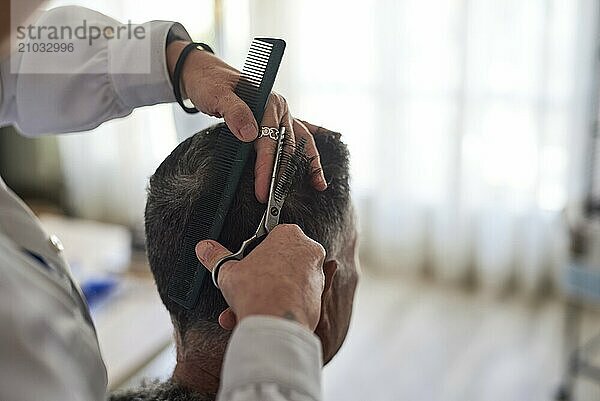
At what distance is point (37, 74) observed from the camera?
646 mm

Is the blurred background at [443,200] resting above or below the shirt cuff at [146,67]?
below

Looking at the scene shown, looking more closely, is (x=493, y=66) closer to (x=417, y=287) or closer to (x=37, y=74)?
(x=417, y=287)

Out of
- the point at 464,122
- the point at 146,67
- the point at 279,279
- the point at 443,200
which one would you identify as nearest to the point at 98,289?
the point at 443,200

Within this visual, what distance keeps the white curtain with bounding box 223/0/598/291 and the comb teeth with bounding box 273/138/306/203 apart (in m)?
0.16

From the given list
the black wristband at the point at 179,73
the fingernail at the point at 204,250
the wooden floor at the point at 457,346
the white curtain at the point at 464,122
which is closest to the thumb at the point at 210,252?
the fingernail at the point at 204,250

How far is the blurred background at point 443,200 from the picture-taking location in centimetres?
105

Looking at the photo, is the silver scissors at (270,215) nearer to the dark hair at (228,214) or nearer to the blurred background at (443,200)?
the dark hair at (228,214)

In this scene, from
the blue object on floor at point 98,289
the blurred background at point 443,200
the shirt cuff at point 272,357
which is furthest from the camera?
the blue object on floor at point 98,289

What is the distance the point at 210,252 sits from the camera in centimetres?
56

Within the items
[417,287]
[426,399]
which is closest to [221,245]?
[417,287]

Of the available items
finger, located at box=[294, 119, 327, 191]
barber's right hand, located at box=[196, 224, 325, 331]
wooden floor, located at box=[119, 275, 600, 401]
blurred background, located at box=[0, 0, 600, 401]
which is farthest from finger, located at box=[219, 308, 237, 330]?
wooden floor, located at box=[119, 275, 600, 401]

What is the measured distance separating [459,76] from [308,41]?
1.13 m

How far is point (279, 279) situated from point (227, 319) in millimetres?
100

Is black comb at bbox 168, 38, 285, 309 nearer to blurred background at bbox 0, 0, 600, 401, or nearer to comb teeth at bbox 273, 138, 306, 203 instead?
comb teeth at bbox 273, 138, 306, 203
